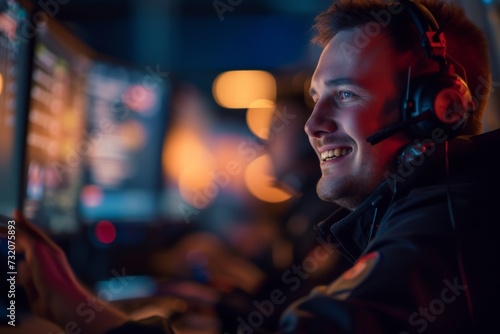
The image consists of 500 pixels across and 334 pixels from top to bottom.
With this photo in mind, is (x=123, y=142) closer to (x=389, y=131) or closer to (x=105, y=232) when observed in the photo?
(x=105, y=232)

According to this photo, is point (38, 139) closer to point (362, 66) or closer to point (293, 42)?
point (362, 66)

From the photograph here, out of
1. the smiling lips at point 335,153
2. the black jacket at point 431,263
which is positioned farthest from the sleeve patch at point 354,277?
the smiling lips at point 335,153

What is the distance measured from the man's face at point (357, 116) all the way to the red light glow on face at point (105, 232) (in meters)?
1.22

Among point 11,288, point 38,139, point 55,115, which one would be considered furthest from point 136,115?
point 11,288

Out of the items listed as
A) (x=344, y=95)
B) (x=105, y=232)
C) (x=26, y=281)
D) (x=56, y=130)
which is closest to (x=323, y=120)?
(x=344, y=95)

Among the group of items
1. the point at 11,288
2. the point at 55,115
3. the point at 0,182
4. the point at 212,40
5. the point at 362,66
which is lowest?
the point at 11,288

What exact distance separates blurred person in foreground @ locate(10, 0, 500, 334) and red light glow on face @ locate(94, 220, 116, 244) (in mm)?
994

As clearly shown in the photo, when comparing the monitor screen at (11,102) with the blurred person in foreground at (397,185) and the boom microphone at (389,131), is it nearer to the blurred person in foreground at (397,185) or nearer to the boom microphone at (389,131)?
the blurred person in foreground at (397,185)

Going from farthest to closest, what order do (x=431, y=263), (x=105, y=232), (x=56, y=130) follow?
(x=105, y=232) → (x=56, y=130) → (x=431, y=263)

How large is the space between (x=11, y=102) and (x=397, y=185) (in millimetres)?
734

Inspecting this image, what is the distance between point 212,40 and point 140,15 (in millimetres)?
440

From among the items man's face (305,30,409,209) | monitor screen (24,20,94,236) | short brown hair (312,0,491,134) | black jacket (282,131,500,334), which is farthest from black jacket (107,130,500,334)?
monitor screen (24,20,94,236)

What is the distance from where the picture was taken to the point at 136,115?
7.29 feet

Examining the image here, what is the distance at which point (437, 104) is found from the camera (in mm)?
839
